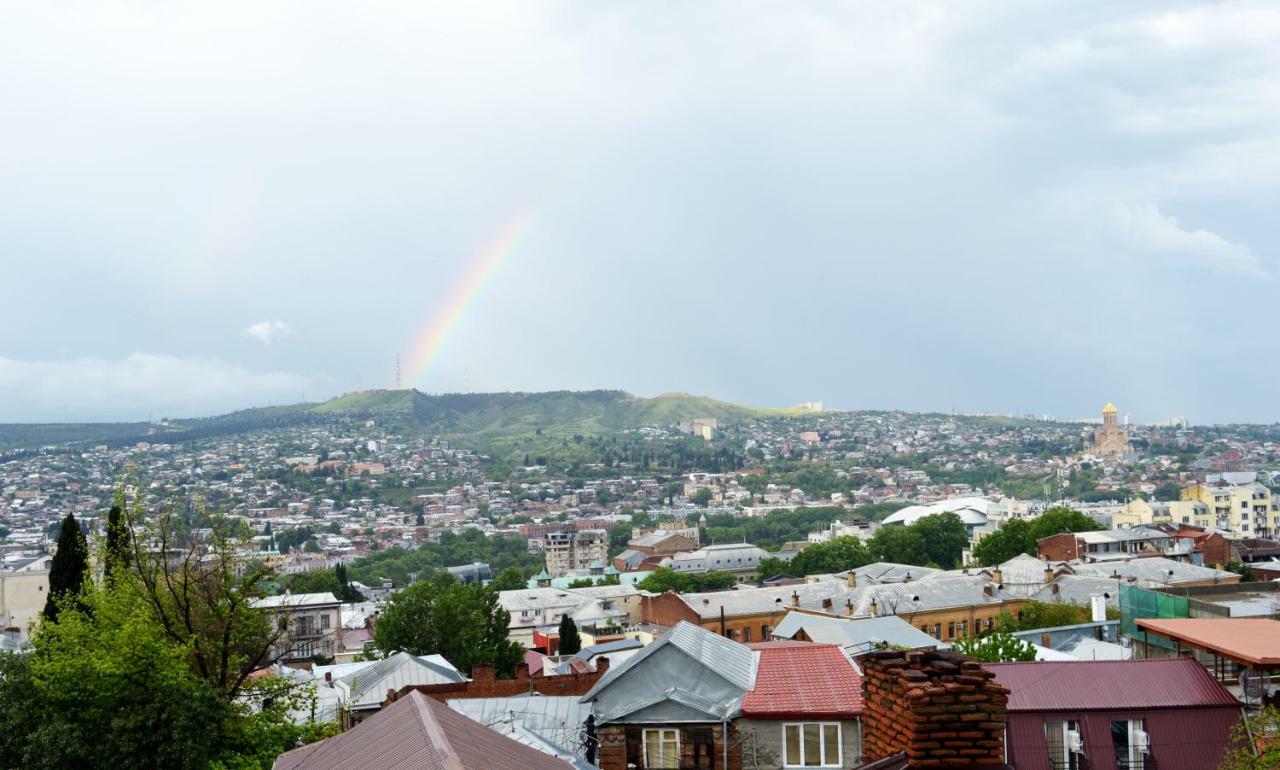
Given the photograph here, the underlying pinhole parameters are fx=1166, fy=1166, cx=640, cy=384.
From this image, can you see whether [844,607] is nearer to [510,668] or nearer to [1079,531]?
[510,668]

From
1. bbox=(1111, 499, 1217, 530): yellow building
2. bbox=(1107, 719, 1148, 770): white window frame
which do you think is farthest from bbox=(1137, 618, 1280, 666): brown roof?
bbox=(1111, 499, 1217, 530): yellow building

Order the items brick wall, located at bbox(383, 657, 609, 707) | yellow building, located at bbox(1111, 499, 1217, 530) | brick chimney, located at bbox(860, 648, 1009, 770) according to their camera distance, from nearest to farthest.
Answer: brick chimney, located at bbox(860, 648, 1009, 770)
brick wall, located at bbox(383, 657, 609, 707)
yellow building, located at bbox(1111, 499, 1217, 530)

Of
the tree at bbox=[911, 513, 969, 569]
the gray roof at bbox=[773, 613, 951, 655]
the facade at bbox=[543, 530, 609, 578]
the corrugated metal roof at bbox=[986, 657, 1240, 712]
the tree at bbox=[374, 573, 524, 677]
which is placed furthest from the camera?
the facade at bbox=[543, 530, 609, 578]

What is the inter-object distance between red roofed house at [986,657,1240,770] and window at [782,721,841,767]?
2.20m

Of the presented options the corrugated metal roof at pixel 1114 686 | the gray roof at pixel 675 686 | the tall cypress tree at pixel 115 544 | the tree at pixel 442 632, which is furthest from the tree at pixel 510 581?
the corrugated metal roof at pixel 1114 686

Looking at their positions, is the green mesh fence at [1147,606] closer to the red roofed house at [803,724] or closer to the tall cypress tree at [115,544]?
the red roofed house at [803,724]

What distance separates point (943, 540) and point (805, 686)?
103m

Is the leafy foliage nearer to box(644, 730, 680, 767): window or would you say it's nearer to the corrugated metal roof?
box(644, 730, 680, 767): window

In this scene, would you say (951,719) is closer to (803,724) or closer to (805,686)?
(803,724)

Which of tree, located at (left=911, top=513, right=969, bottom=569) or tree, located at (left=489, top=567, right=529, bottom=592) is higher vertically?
tree, located at (left=911, top=513, right=969, bottom=569)

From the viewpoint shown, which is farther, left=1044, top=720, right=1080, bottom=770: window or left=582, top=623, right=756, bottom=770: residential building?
left=582, top=623, right=756, bottom=770: residential building

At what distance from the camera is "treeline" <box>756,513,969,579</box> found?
101m

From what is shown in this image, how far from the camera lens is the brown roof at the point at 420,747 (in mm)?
8789

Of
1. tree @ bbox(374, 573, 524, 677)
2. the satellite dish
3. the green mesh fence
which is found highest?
the satellite dish
